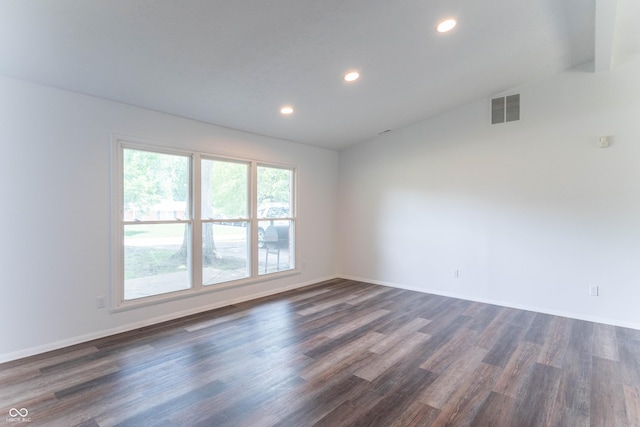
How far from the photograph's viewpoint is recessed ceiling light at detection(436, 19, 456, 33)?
2753 mm

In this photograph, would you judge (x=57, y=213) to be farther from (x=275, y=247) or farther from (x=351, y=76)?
(x=351, y=76)

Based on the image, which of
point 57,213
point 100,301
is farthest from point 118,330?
point 57,213

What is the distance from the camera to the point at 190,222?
4070 millimetres

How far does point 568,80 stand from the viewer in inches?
159

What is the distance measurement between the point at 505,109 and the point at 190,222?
4666 millimetres

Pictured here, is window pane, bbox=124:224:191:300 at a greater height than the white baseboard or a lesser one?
greater

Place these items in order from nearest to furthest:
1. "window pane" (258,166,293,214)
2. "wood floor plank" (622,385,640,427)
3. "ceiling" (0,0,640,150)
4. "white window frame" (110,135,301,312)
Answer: "wood floor plank" (622,385,640,427) → "ceiling" (0,0,640,150) → "white window frame" (110,135,301,312) → "window pane" (258,166,293,214)

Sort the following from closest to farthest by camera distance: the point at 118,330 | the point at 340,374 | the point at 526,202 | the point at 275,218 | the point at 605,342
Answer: the point at 340,374, the point at 605,342, the point at 118,330, the point at 526,202, the point at 275,218

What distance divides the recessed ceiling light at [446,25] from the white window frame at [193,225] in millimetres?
3033

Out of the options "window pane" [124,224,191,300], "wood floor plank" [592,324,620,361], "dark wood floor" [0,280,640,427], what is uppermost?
"window pane" [124,224,191,300]

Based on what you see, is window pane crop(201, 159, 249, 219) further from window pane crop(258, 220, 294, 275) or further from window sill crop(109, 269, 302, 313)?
window sill crop(109, 269, 302, 313)

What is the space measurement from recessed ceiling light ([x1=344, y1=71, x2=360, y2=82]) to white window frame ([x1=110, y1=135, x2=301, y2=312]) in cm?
200

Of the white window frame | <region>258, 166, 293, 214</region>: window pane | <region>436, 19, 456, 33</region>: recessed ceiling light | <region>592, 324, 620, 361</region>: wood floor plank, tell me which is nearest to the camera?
<region>436, 19, 456, 33</region>: recessed ceiling light

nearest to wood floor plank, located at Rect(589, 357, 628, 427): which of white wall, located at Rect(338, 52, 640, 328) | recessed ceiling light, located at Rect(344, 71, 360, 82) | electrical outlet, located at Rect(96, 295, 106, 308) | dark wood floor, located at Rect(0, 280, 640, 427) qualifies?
dark wood floor, located at Rect(0, 280, 640, 427)
